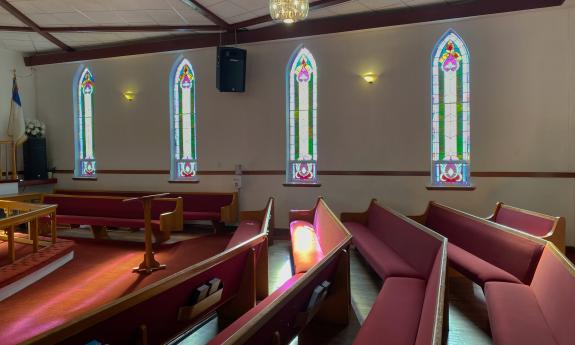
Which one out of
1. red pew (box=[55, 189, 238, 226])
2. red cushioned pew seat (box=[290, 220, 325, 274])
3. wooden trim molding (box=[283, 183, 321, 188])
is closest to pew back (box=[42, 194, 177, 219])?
red pew (box=[55, 189, 238, 226])

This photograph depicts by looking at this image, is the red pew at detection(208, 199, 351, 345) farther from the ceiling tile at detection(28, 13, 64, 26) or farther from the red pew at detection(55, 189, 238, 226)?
the ceiling tile at detection(28, 13, 64, 26)

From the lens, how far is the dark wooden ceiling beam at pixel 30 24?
5.53 meters

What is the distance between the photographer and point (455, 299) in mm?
3201

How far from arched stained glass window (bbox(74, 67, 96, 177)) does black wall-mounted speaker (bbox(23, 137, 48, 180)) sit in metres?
0.60

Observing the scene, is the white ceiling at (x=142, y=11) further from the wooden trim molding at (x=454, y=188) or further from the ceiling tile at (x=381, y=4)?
the wooden trim molding at (x=454, y=188)

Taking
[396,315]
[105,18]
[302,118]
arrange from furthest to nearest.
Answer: [302,118]
[105,18]
[396,315]

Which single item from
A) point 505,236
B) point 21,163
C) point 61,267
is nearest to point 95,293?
point 61,267

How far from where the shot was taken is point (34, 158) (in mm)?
7309

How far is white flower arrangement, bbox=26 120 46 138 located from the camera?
7203 mm

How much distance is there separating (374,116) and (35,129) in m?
6.30

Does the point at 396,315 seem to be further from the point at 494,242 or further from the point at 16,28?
the point at 16,28

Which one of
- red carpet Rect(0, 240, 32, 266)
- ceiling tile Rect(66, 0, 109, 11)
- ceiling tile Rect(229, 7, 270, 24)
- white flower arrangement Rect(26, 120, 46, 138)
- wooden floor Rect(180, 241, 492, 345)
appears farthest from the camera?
white flower arrangement Rect(26, 120, 46, 138)

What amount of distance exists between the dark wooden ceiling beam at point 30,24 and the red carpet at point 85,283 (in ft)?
11.7

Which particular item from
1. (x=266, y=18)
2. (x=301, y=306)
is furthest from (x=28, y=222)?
(x=266, y=18)
